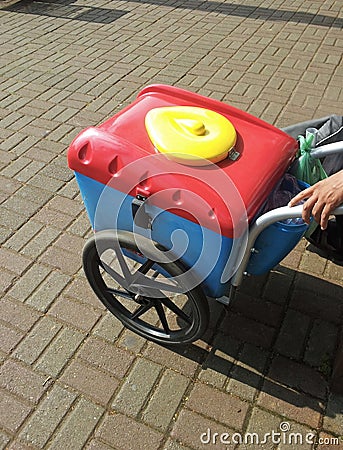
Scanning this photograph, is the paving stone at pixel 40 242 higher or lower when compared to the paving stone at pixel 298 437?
higher

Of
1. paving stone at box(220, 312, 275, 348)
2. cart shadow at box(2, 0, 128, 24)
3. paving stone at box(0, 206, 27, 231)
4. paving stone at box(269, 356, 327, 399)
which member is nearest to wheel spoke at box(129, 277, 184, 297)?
paving stone at box(220, 312, 275, 348)

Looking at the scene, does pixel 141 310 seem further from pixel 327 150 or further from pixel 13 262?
pixel 327 150

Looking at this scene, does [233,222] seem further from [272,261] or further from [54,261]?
[54,261]

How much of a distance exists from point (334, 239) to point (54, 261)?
169 centimetres

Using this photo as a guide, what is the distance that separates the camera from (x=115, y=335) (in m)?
2.38

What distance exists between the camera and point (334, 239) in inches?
102

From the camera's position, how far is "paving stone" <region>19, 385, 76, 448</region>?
2.00 meters

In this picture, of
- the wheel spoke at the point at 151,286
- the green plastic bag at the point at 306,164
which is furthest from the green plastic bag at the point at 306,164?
the wheel spoke at the point at 151,286

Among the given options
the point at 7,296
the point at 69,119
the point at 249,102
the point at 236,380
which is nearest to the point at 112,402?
the point at 236,380

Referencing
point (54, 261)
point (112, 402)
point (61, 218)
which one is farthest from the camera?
point (61, 218)

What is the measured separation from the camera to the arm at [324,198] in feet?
4.79

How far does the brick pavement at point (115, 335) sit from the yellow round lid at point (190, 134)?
1055 mm

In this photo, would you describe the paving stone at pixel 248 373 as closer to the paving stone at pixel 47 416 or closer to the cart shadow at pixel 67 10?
the paving stone at pixel 47 416

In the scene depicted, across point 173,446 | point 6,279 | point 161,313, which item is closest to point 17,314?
point 6,279
